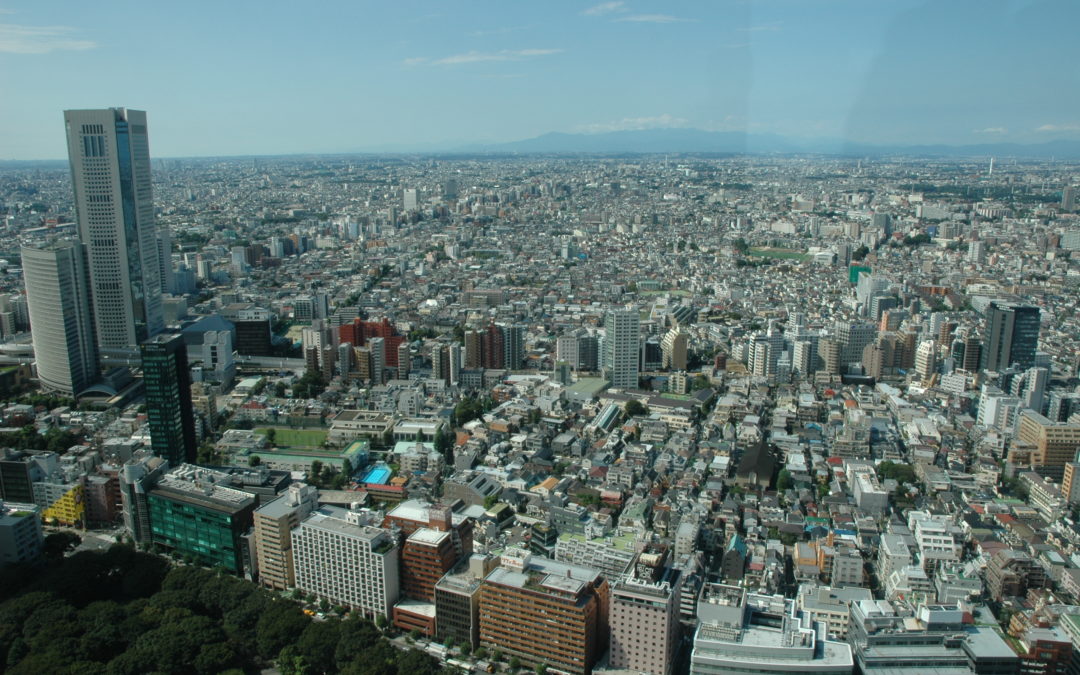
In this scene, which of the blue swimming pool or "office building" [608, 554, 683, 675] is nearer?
"office building" [608, 554, 683, 675]

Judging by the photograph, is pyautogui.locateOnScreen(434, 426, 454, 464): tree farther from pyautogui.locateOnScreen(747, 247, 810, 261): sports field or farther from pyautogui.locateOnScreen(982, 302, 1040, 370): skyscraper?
pyautogui.locateOnScreen(747, 247, 810, 261): sports field

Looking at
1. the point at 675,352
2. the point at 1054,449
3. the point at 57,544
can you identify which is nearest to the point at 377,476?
the point at 57,544

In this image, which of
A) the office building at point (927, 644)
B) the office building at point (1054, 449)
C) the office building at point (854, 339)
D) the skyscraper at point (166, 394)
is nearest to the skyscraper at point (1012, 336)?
the office building at point (854, 339)

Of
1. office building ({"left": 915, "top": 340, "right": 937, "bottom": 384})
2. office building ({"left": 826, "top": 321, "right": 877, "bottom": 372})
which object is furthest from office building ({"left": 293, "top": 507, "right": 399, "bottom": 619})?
office building ({"left": 826, "top": 321, "right": 877, "bottom": 372})

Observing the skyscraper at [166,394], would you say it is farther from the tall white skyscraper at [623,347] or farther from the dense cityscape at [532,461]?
the tall white skyscraper at [623,347]

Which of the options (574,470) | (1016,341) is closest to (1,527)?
(574,470)

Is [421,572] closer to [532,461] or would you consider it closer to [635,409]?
[532,461]
